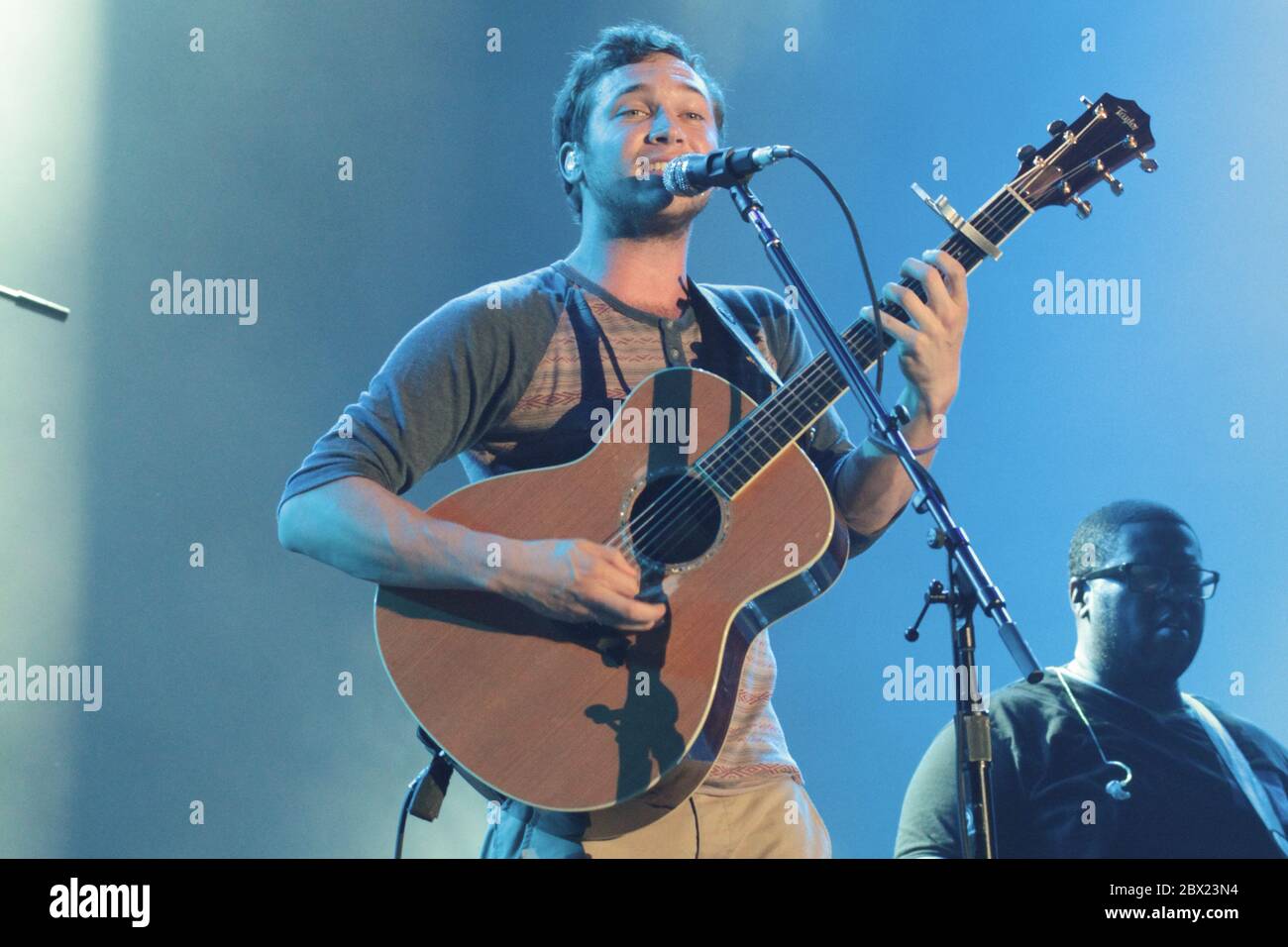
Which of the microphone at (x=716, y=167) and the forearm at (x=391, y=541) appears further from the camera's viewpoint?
the forearm at (x=391, y=541)

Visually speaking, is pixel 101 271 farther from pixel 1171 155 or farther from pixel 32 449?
pixel 1171 155

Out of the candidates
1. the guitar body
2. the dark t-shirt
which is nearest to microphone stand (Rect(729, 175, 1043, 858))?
the guitar body

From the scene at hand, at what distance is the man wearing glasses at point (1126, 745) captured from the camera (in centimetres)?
283

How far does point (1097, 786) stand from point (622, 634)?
1.21m

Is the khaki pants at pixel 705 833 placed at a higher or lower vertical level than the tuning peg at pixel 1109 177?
lower

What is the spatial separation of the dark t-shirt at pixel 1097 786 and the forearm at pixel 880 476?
609mm

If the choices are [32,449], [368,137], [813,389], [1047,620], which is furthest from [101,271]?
[1047,620]

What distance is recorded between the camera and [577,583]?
2236mm

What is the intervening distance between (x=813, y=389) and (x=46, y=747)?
1.83 m
